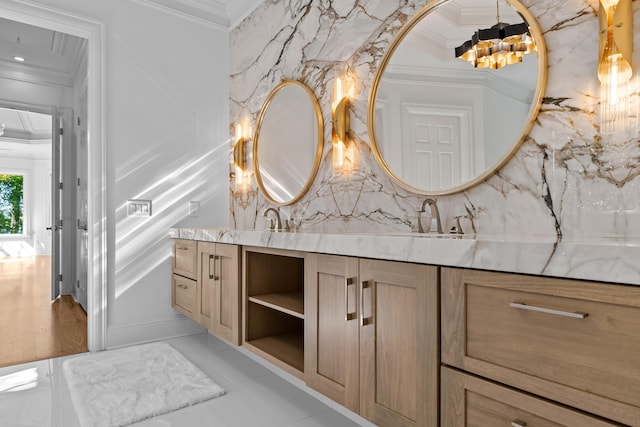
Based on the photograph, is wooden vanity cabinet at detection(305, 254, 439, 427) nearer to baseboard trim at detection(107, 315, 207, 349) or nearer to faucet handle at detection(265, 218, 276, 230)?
faucet handle at detection(265, 218, 276, 230)

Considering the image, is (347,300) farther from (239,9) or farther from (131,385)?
(239,9)

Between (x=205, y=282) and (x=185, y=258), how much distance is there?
42 centimetres

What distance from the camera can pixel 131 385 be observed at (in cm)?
211

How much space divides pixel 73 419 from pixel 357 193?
5.56 feet

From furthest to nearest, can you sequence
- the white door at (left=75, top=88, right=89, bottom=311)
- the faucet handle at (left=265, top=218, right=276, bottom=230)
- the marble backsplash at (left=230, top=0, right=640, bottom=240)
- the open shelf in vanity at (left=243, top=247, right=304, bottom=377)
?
the white door at (left=75, top=88, right=89, bottom=311) → the faucet handle at (left=265, top=218, right=276, bottom=230) → the open shelf in vanity at (left=243, top=247, right=304, bottom=377) → the marble backsplash at (left=230, top=0, right=640, bottom=240)

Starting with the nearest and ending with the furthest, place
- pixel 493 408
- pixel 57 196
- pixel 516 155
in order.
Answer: pixel 493 408, pixel 516 155, pixel 57 196

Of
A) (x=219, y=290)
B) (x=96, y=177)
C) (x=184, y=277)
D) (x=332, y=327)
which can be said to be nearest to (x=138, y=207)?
(x=96, y=177)

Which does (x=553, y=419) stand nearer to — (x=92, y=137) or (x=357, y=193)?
(x=357, y=193)

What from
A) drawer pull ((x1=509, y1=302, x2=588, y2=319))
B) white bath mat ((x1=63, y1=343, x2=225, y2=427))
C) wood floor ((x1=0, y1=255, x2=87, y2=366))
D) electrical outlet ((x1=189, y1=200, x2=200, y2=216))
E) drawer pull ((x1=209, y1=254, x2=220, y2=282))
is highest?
electrical outlet ((x1=189, y1=200, x2=200, y2=216))

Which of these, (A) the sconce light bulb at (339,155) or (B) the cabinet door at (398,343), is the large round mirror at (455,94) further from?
(B) the cabinet door at (398,343)

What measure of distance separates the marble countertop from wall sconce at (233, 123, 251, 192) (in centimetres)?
175

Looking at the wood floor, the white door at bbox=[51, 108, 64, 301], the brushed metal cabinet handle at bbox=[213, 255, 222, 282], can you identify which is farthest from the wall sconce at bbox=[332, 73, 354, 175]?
the white door at bbox=[51, 108, 64, 301]

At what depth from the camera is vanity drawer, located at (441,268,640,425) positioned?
2.51 ft

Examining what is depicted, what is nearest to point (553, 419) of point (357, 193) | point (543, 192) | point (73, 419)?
point (543, 192)
